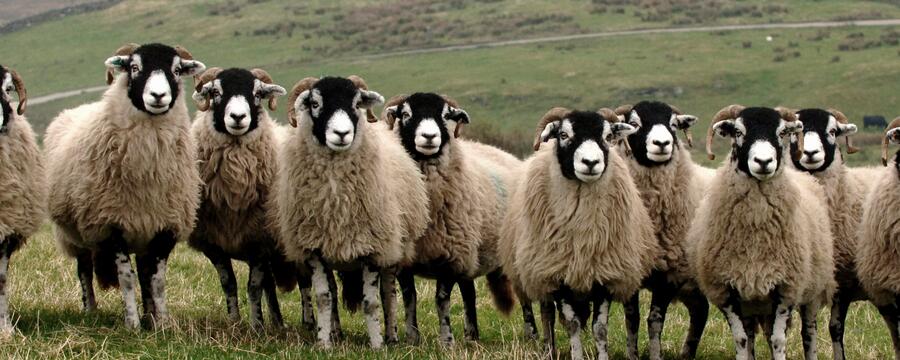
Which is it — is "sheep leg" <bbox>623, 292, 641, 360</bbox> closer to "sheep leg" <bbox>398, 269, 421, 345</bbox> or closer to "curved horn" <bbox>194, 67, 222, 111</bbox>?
"sheep leg" <bbox>398, 269, 421, 345</bbox>

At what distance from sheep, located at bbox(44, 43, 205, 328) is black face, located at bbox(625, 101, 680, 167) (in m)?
4.09

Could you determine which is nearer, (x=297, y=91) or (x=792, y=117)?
(x=792, y=117)

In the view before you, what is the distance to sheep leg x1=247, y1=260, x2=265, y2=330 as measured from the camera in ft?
35.9

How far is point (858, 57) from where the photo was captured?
184ft

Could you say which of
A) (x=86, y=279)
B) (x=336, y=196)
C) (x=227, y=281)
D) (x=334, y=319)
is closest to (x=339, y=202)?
(x=336, y=196)

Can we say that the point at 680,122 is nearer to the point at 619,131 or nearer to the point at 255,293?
the point at 619,131

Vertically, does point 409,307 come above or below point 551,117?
below

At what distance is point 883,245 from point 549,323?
300 centimetres

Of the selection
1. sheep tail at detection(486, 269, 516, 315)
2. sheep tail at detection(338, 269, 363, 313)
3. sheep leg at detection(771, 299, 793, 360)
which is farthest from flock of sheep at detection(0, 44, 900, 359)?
sheep tail at detection(486, 269, 516, 315)

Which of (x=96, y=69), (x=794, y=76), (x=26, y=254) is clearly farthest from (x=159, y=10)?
(x=26, y=254)

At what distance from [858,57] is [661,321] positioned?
163 feet

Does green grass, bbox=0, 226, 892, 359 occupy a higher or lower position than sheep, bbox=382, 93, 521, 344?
lower

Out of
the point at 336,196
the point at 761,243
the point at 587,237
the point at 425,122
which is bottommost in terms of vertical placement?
the point at 761,243

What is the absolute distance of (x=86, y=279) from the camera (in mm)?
11531
